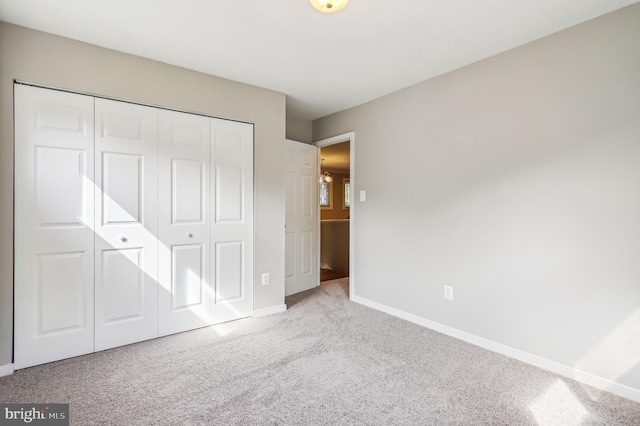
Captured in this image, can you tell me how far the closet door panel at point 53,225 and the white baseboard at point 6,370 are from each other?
41mm

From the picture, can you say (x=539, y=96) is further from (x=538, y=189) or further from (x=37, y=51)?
(x=37, y=51)

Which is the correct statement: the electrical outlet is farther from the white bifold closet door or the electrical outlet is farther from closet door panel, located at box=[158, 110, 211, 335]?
closet door panel, located at box=[158, 110, 211, 335]

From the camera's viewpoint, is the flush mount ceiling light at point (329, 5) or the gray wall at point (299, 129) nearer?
the flush mount ceiling light at point (329, 5)

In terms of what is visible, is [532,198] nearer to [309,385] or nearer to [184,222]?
[309,385]

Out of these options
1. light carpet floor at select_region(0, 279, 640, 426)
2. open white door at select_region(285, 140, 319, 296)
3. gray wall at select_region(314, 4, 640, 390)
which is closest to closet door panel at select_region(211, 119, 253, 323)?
light carpet floor at select_region(0, 279, 640, 426)

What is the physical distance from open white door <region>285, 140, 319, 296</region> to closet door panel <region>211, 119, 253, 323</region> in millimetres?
851

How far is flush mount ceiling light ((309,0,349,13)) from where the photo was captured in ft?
5.58

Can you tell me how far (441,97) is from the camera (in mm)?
2809

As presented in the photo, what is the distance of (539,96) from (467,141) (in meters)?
0.58

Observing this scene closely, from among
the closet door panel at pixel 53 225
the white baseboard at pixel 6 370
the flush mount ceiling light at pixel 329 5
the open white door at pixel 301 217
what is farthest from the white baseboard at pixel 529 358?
the white baseboard at pixel 6 370

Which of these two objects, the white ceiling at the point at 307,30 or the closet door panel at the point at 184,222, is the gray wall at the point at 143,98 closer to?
the white ceiling at the point at 307,30

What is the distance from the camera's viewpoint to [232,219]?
9.84 feet

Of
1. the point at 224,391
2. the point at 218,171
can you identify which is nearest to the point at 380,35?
the point at 218,171

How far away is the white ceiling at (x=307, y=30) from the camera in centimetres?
186
